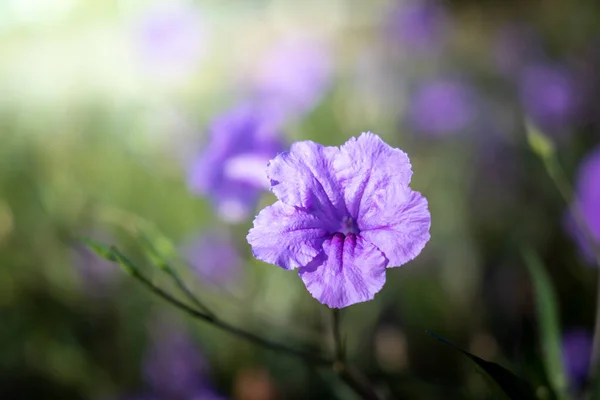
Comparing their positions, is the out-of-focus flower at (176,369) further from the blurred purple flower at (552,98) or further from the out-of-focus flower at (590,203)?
the blurred purple flower at (552,98)

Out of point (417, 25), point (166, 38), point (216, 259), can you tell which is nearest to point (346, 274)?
point (216, 259)

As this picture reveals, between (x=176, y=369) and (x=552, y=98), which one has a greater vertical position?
(x=552, y=98)

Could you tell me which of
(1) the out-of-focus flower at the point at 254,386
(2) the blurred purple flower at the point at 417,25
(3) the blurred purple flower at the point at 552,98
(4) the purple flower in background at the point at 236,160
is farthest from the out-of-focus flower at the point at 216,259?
(2) the blurred purple flower at the point at 417,25

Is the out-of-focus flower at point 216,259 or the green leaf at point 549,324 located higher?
the out-of-focus flower at point 216,259

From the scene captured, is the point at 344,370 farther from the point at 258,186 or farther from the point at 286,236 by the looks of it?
the point at 258,186

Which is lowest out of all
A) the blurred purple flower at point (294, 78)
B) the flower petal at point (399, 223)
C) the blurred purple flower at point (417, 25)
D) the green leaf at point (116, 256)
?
the green leaf at point (116, 256)

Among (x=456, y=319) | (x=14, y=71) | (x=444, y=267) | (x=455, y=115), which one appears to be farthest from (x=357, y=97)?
(x=14, y=71)


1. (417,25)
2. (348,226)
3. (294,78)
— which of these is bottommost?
(348,226)
